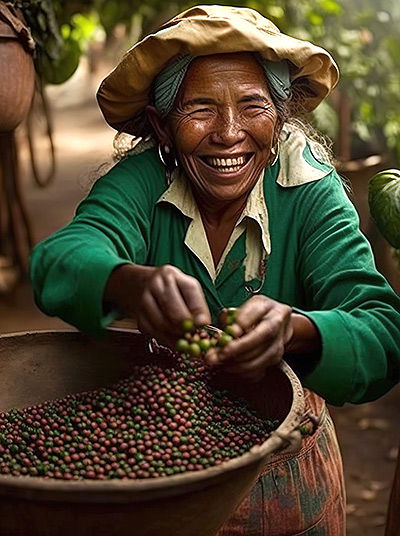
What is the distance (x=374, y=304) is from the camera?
1.86 m

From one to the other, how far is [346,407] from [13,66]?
2.42 m

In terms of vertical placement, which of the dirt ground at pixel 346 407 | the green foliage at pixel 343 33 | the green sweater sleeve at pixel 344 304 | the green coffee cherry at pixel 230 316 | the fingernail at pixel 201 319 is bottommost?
the dirt ground at pixel 346 407

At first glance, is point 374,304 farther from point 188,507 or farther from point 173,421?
point 188,507

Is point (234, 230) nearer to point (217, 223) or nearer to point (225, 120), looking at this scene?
point (217, 223)

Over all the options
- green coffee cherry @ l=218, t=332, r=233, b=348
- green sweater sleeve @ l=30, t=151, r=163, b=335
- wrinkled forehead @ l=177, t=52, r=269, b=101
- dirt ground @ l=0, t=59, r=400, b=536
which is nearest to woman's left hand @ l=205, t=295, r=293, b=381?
green coffee cherry @ l=218, t=332, r=233, b=348

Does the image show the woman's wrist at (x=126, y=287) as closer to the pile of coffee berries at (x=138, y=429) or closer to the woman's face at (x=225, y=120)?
the pile of coffee berries at (x=138, y=429)

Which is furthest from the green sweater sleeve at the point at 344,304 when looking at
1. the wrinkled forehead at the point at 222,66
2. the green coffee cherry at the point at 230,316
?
the wrinkled forehead at the point at 222,66

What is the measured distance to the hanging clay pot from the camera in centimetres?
251

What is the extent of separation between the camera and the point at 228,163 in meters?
1.97

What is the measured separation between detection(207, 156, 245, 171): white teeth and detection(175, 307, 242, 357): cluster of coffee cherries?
0.49m

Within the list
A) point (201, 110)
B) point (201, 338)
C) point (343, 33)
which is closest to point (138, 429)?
point (201, 338)

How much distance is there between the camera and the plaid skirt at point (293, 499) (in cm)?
198

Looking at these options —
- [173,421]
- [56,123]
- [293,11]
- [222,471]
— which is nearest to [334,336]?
[173,421]

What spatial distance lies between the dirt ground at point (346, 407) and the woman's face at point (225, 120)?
1.51 feet
